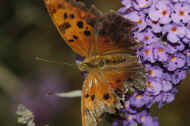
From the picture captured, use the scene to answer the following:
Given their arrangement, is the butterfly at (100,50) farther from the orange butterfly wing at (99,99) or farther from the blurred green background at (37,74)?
the blurred green background at (37,74)

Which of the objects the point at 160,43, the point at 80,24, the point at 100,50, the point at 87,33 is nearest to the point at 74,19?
the point at 80,24

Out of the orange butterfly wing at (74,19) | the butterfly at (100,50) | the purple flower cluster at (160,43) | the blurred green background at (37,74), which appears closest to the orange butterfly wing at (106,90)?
the butterfly at (100,50)

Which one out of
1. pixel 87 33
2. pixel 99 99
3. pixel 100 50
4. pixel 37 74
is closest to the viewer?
pixel 99 99

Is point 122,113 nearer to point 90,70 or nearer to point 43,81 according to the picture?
point 90,70

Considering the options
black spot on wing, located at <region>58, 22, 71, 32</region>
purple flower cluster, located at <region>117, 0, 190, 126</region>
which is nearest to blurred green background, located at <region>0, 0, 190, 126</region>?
purple flower cluster, located at <region>117, 0, 190, 126</region>

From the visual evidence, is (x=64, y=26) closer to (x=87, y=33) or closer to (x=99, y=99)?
(x=87, y=33)

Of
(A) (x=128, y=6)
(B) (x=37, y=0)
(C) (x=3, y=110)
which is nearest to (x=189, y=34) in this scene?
(A) (x=128, y=6)
